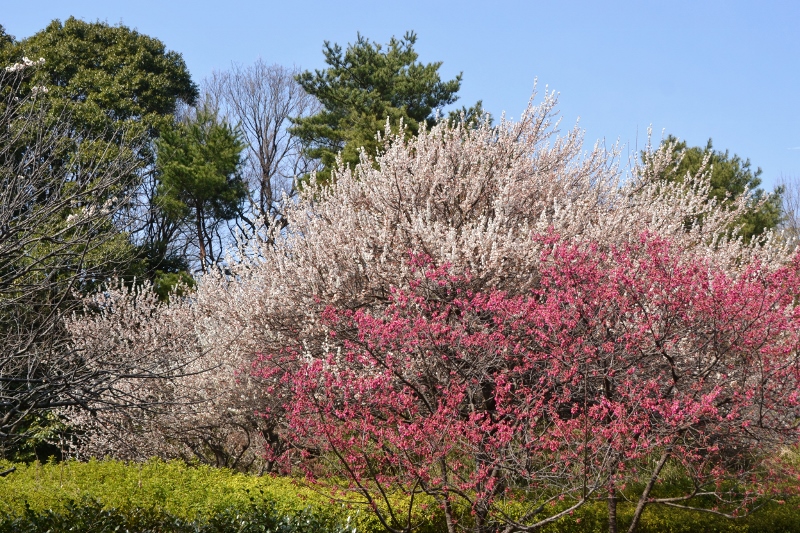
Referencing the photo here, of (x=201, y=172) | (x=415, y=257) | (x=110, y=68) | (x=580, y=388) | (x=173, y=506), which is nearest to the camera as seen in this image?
(x=580, y=388)

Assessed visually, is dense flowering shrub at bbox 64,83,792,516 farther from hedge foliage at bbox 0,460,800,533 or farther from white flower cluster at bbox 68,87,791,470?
hedge foliage at bbox 0,460,800,533

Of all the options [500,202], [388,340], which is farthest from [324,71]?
[388,340]

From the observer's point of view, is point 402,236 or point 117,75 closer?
point 402,236

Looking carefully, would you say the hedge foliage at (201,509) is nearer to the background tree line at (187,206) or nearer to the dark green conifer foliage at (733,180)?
the background tree line at (187,206)

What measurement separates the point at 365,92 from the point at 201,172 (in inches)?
242

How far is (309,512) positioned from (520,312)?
3045 mm

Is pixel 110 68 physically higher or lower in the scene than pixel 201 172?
higher

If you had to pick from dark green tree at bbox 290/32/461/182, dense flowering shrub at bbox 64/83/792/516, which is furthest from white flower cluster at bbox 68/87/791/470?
dark green tree at bbox 290/32/461/182

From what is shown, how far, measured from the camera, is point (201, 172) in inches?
1008

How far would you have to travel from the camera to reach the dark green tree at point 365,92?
2531 cm

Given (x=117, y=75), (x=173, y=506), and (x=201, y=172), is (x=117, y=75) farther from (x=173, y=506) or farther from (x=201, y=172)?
(x=173, y=506)

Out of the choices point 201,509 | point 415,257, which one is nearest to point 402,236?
point 415,257

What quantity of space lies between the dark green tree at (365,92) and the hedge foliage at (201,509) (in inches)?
627

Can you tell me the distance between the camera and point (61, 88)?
25.6m
